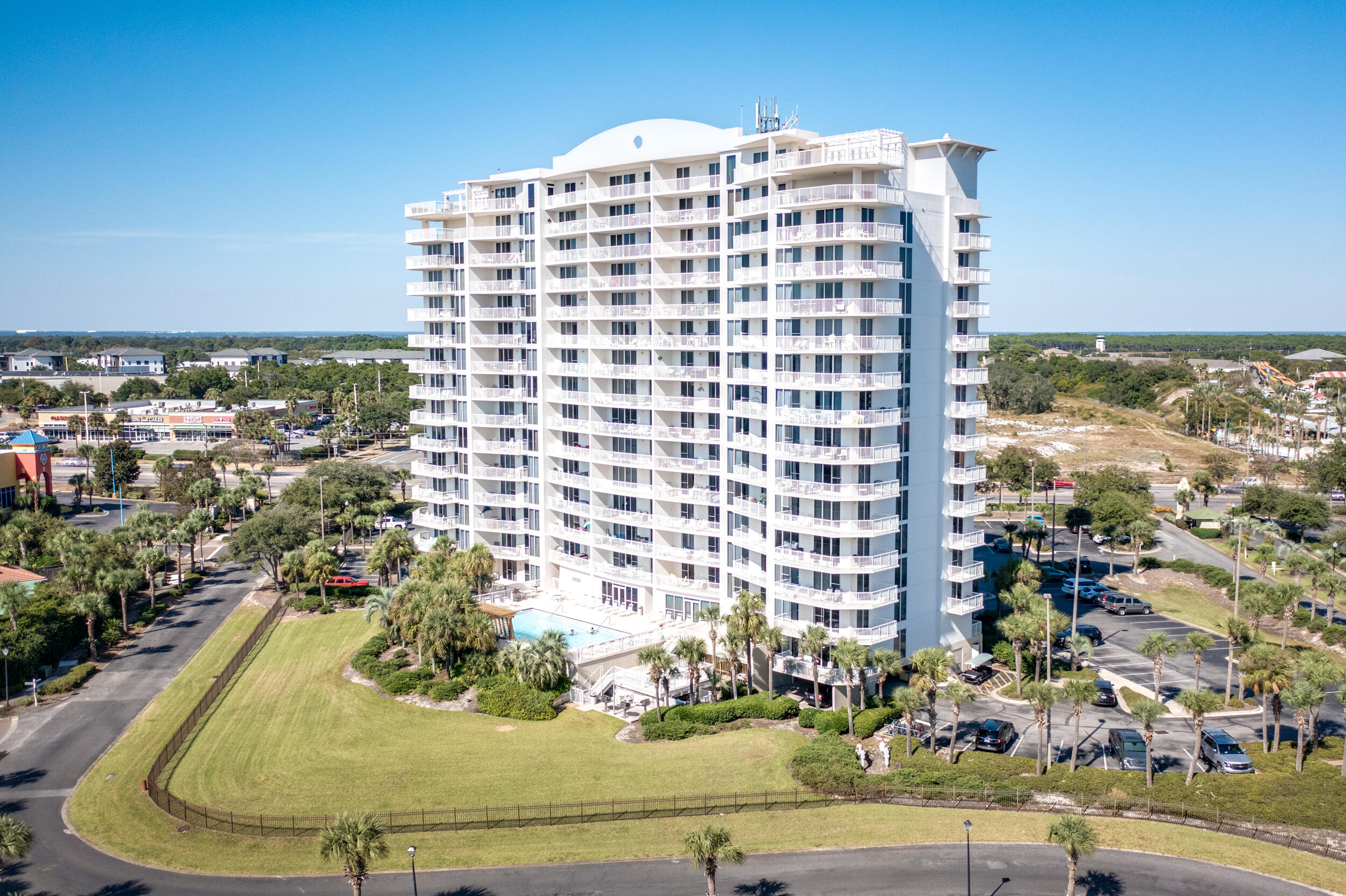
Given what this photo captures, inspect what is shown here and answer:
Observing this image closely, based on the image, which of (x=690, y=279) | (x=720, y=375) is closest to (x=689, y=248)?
(x=690, y=279)

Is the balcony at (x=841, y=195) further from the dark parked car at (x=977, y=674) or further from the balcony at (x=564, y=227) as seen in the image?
the dark parked car at (x=977, y=674)

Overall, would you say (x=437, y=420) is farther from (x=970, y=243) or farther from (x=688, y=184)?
(x=970, y=243)

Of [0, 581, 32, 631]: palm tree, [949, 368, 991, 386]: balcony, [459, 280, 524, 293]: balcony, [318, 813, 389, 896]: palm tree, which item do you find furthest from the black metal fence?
[459, 280, 524, 293]: balcony

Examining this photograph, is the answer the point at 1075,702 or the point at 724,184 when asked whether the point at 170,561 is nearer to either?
the point at 724,184

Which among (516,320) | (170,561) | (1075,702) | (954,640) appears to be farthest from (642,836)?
(170,561)

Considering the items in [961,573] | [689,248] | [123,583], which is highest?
[689,248]
